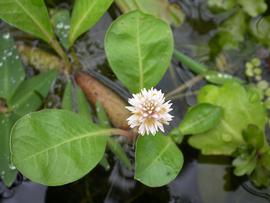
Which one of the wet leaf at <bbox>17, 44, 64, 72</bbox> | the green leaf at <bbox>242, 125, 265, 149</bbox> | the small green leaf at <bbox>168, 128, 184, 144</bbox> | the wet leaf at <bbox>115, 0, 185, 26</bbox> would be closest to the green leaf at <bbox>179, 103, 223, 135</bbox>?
the small green leaf at <bbox>168, 128, 184, 144</bbox>

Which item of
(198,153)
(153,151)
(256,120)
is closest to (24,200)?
(153,151)

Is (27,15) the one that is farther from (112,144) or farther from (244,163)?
(244,163)

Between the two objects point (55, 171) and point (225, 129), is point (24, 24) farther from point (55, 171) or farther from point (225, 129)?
point (225, 129)

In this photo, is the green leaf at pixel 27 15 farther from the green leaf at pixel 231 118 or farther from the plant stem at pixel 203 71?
the green leaf at pixel 231 118

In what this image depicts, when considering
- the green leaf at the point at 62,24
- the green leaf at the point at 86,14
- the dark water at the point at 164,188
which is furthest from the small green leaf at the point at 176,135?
the green leaf at the point at 62,24

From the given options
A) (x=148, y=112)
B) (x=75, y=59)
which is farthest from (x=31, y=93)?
(x=148, y=112)
